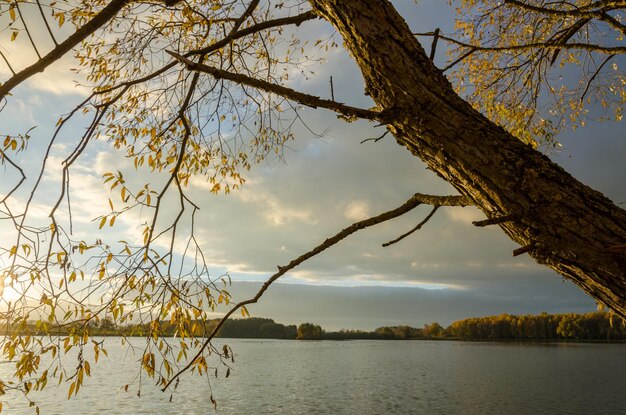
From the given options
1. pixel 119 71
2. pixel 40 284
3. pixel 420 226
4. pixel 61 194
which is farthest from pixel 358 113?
pixel 119 71

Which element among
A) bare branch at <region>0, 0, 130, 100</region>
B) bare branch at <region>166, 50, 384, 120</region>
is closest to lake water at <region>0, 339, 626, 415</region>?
bare branch at <region>0, 0, 130, 100</region>

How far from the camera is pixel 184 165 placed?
23.2 feet

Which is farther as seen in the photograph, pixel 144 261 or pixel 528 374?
pixel 528 374

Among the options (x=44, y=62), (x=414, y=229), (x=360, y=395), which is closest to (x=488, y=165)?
(x=414, y=229)

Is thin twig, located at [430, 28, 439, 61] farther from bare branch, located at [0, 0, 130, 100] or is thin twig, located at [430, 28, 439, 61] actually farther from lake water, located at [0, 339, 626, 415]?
lake water, located at [0, 339, 626, 415]

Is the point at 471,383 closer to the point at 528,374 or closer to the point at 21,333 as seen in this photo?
the point at 528,374

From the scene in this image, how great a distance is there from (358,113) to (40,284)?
2.79 meters

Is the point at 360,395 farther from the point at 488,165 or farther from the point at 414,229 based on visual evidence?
the point at 488,165

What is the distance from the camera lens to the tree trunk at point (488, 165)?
2092 mm

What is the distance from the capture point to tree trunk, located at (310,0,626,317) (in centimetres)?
209

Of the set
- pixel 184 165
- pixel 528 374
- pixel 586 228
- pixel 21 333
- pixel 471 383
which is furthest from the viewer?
pixel 528 374

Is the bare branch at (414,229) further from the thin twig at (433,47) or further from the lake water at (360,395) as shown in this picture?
the lake water at (360,395)

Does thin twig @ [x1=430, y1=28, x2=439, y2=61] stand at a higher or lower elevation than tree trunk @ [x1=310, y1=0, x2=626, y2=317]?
higher

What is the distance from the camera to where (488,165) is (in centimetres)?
220
